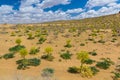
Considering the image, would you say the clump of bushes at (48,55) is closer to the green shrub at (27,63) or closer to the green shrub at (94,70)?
the green shrub at (27,63)

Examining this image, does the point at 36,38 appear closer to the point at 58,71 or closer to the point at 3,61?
the point at 3,61

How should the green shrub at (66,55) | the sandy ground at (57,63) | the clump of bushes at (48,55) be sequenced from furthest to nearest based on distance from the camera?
the green shrub at (66,55) < the clump of bushes at (48,55) < the sandy ground at (57,63)

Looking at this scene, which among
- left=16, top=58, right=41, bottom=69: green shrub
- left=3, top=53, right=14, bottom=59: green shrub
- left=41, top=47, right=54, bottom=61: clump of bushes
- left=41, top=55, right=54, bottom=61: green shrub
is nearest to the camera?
left=16, top=58, right=41, bottom=69: green shrub

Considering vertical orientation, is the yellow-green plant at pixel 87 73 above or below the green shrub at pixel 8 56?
below

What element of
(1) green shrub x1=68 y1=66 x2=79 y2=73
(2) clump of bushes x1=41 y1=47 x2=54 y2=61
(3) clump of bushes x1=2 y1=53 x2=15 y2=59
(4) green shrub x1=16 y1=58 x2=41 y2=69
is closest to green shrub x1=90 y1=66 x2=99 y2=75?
(1) green shrub x1=68 y1=66 x2=79 y2=73

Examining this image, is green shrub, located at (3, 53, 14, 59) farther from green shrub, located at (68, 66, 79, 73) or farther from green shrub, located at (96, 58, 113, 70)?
→ green shrub, located at (96, 58, 113, 70)

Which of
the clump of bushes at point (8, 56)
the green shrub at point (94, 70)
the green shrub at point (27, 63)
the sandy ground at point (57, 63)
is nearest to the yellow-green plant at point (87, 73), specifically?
the sandy ground at point (57, 63)

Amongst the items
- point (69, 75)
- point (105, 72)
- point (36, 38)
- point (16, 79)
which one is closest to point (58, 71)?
point (69, 75)

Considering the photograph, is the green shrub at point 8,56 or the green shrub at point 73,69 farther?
the green shrub at point 8,56

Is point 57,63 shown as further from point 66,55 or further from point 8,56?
point 8,56

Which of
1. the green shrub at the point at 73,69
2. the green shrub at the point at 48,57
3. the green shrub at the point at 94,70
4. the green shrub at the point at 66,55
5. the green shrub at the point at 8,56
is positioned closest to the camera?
the green shrub at the point at 94,70

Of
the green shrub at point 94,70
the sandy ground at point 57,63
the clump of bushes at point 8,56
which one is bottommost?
the green shrub at point 94,70

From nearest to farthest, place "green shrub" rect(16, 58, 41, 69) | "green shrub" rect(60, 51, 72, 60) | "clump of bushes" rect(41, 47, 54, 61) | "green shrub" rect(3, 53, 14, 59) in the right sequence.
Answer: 1. "green shrub" rect(16, 58, 41, 69)
2. "clump of bushes" rect(41, 47, 54, 61)
3. "green shrub" rect(60, 51, 72, 60)
4. "green shrub" rect(3, 53, 14, 59)

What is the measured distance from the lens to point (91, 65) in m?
17.7
